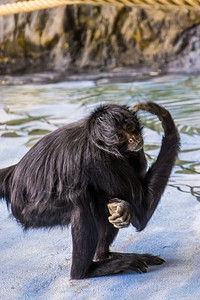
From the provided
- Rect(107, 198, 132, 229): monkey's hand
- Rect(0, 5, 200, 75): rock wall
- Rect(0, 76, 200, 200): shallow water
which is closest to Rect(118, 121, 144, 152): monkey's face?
Rect(107, 198, 132, 229): monkey's hand

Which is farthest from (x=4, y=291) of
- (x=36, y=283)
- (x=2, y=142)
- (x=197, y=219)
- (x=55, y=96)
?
(x=55, y=96)

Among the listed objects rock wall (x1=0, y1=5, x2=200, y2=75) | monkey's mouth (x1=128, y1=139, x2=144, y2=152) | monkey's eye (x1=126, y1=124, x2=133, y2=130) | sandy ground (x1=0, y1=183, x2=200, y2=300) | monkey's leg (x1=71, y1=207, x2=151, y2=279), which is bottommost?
rock wall (x1=0, y1=5, x2=200, y2=75)

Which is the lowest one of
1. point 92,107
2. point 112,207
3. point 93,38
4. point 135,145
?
point 93,38

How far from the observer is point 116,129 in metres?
2.34

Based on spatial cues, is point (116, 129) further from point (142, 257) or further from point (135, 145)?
point (142, 257)

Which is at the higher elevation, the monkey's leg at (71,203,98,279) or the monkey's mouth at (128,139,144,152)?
the monkey's mouth at (128,139,144,152)

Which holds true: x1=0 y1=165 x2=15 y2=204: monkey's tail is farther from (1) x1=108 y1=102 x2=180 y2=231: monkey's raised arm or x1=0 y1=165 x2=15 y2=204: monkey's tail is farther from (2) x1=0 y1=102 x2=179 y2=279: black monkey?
(1) x1=108 y1=102 x2=180 y2=231: monkey's raised arm

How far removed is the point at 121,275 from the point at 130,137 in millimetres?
665

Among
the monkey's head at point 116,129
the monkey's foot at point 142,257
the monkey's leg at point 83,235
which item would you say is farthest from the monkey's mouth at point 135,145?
the monkey's foot at point 142,257

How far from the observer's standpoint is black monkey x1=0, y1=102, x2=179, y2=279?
2359mm

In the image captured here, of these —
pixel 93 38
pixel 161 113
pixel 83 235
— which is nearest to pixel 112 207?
pixel 83 235

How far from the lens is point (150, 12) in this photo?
28.3ft

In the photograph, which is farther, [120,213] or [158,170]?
[158,170]

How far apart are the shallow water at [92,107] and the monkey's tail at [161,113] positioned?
89cm
